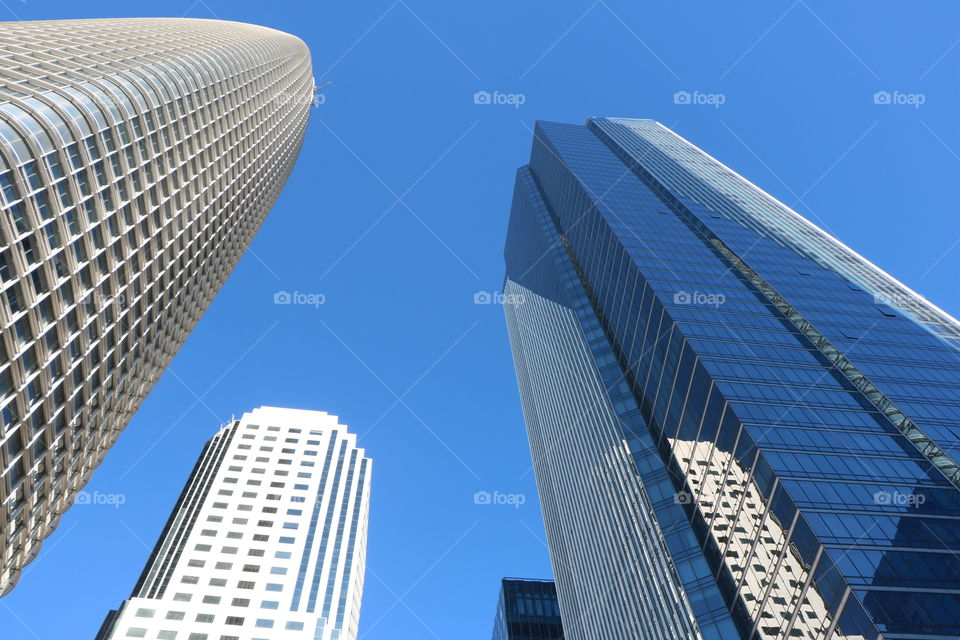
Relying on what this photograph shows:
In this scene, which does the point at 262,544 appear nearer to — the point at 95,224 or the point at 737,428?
the point at 95,224

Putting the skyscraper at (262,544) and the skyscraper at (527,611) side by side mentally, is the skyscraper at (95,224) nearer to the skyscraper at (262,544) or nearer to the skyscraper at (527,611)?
the skyscraper at (262,544)

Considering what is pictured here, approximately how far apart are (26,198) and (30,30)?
95.0 ft

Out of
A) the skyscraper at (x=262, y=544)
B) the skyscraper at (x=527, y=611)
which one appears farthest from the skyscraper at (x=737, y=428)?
the skyscraper at (x=262, y=544)

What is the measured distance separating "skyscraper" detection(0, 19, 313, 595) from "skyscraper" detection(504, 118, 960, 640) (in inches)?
Result: 1939

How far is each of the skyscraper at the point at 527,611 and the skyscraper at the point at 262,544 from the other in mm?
28033

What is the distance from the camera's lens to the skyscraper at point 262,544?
80.7 meters

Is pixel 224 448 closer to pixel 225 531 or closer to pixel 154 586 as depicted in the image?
pixel 225 531

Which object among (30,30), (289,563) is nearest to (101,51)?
(30,30)

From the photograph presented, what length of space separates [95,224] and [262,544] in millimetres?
66336

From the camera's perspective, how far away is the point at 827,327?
71188 millimetres

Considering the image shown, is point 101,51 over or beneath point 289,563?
over

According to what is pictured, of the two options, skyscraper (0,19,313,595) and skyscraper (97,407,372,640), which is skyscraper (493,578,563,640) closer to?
skyscraper (97,407,372,640)

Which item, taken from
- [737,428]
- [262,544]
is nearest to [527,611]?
[262,544]

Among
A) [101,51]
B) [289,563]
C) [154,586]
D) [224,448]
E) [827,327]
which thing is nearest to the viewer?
[101,51]
